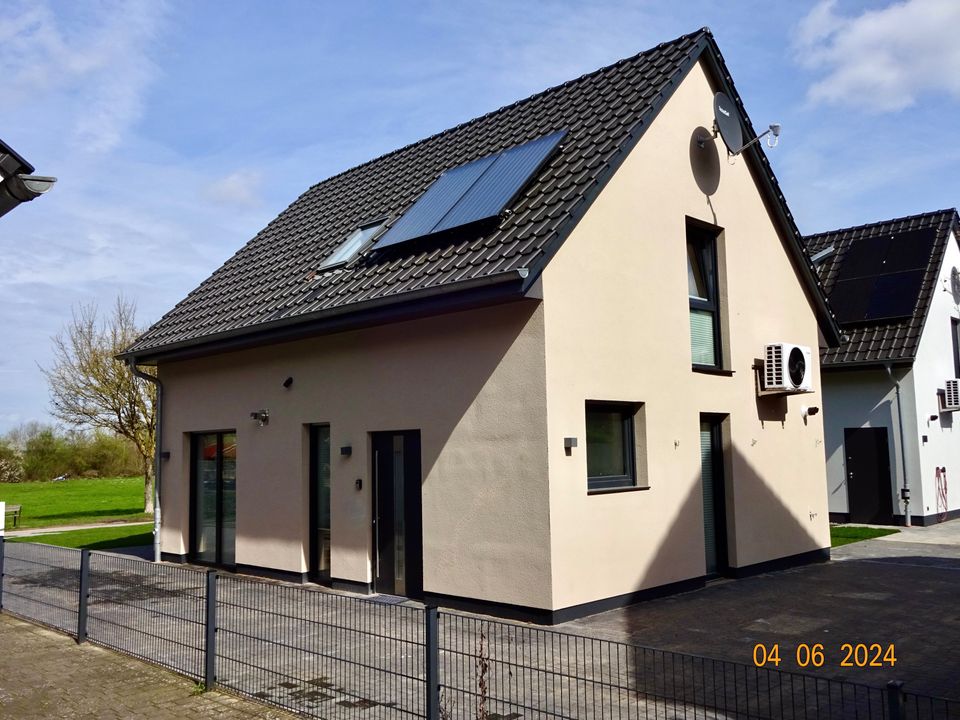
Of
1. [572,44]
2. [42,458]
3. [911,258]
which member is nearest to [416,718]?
[572,44]

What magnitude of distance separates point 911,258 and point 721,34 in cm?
1027

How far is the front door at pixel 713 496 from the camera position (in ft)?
36.6

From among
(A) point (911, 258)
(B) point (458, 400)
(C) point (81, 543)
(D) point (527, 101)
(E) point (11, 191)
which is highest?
(D) point (527, 101)

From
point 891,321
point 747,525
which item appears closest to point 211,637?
point 747,525

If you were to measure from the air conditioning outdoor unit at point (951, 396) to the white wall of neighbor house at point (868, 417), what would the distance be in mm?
1759

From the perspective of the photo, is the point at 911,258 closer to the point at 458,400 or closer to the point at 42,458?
the point at 458,400

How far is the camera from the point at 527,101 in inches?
522

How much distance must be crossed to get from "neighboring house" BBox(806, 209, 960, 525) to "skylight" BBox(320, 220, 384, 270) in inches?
396

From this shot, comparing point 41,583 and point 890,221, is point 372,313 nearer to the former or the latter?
point 41,583

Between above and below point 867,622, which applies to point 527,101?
above

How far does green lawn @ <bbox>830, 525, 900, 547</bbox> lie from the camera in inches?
608

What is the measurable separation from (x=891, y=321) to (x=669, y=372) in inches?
414

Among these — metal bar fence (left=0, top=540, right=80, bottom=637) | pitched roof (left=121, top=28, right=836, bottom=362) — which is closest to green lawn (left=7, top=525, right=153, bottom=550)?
pitched roof (left=121, top=28, right=836, bottom=362)

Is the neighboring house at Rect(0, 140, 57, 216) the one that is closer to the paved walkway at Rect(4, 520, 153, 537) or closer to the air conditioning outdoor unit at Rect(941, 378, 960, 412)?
the paved walkway at Rect(4, 520, 153, 537)
